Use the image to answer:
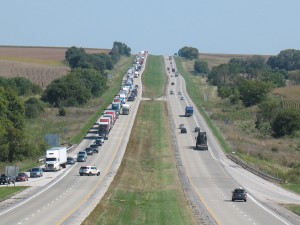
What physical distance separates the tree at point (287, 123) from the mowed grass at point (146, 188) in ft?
56.0

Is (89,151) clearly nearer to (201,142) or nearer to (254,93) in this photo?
(201,142)

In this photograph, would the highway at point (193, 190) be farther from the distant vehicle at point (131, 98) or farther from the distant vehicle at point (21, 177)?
the distant vehicle at point (131, 98)

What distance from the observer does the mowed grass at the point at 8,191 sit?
63.7m

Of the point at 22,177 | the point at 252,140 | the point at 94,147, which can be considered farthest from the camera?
the point at 252,140

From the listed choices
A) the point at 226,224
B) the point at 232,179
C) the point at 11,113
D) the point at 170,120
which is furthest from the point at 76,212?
the point at 170,120

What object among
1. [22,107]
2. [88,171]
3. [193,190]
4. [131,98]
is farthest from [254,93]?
[193,190]

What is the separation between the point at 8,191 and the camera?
6762cm

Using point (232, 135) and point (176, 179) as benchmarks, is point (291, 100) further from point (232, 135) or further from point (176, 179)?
point (176, 179)

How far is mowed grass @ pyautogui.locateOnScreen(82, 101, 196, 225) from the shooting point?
50766mm

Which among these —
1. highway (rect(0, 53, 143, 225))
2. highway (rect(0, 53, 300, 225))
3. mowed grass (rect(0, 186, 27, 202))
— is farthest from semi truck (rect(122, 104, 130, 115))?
mowed grass (rect(0, 186, 27, 202))

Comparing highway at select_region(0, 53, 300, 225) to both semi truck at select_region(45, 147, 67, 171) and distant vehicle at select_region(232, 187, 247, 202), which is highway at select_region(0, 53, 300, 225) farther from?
semi truck at select_region(45, 147, 67, 171)

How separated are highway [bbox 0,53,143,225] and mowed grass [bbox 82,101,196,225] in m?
0.95

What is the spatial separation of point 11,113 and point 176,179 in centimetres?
5005

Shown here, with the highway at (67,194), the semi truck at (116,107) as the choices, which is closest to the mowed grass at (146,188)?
the highway at (67,194)
